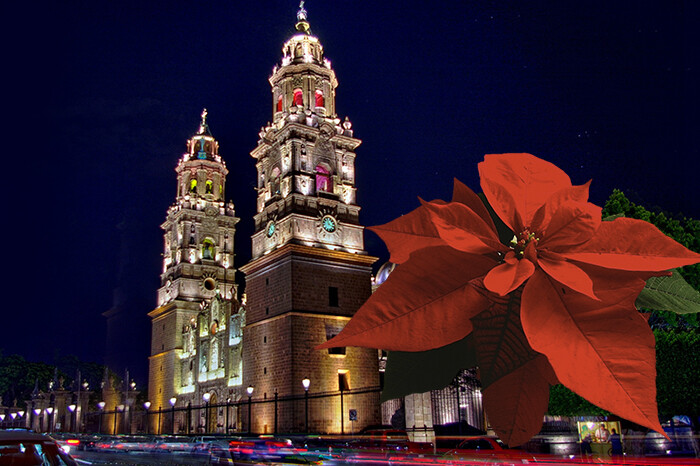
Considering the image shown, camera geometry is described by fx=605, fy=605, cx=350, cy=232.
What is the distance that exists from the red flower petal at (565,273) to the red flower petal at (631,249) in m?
0.02

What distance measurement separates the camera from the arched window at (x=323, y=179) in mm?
36938

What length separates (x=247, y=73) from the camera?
78.7 meters

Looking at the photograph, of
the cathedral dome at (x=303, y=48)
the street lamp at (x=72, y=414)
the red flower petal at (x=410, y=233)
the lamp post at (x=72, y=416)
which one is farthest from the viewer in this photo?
the lamp post at (x=72, y=416)

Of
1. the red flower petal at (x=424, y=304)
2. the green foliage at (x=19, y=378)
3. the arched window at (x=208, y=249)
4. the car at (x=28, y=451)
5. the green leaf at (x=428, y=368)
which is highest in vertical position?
the arched window at (x=208, y=249)

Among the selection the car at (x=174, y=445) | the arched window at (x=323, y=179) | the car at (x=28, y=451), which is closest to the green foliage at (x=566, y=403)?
the car at (x=174, y=445)

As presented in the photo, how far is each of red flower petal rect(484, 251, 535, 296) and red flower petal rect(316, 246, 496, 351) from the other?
5 cm

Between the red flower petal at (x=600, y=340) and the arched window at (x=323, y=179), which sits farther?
the arched window at (x=323, y=179)

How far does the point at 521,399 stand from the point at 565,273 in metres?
0.25

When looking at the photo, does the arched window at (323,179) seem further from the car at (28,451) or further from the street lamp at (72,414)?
the car at (28,451)

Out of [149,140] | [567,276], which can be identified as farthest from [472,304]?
[149,140]

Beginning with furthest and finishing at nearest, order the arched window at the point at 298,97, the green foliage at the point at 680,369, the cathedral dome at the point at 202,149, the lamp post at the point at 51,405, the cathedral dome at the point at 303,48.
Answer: the cathedral dome at the point at 202,149 < the lamp post at the point at 51,405 < the cathedral dome at the point at 303,48 < the arched window at the point at 298,97 < the green foliage at the point at 680,369

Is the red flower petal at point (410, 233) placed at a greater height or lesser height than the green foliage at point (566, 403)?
greater

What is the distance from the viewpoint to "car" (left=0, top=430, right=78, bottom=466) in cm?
586

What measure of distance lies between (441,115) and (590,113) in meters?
14.5
